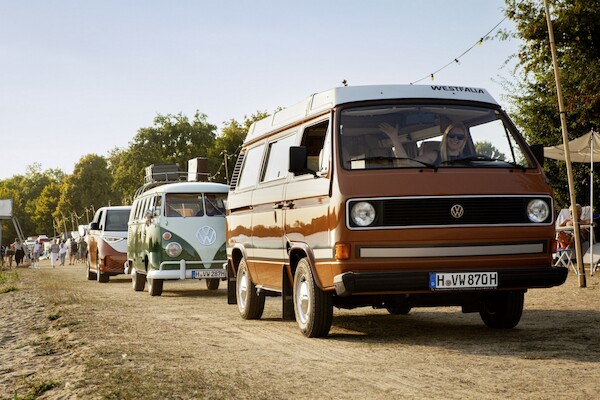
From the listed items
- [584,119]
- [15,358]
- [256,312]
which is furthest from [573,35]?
[15,358]

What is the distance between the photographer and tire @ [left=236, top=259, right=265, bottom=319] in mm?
12156

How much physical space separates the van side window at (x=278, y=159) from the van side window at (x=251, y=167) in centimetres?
43

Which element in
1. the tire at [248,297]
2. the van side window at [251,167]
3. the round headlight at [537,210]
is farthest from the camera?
the tire at [248,297]

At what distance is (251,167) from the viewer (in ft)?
40.5

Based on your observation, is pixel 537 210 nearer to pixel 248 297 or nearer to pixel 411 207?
pixel 411 207

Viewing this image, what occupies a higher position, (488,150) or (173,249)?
(488,150)

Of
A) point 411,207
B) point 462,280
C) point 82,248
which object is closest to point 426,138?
point 411,207

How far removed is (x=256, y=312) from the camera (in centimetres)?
1232

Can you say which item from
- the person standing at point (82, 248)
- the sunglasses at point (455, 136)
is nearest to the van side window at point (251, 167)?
the sunglasses at point (455, 136)

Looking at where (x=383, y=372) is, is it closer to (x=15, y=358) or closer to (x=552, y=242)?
(x=552, y=242)

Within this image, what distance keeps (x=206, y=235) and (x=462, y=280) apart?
34.9 ft

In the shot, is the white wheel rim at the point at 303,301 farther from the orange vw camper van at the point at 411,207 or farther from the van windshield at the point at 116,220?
the van windshield at the point at 116,220

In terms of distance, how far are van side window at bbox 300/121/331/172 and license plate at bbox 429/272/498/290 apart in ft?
5.13

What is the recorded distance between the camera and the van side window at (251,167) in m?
12.0
